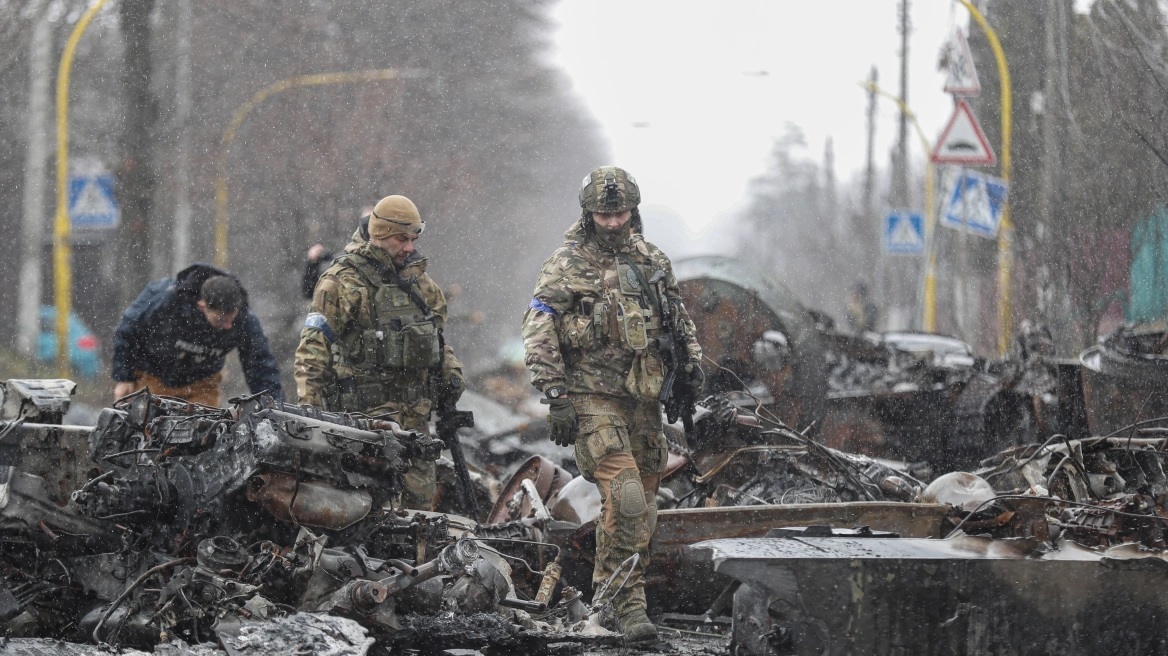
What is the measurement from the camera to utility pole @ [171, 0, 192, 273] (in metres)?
28.7

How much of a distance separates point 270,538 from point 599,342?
192 centimetres

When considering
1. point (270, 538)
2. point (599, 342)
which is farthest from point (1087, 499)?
point (270, 538)

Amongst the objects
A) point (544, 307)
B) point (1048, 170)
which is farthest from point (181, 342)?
point (1048, 170)

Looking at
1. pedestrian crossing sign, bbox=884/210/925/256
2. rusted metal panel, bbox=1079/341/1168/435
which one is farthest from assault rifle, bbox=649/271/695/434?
pedestrian crossing sign, bbox=884/210/925/256

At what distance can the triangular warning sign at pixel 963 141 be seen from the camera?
16.2 metres

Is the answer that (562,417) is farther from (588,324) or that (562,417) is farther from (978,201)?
(978,201)

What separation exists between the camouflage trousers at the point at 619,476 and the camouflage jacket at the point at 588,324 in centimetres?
13

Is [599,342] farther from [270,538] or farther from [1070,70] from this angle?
[1070,70]

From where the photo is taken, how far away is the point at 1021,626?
161 inches

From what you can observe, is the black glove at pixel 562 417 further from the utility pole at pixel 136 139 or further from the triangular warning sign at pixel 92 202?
the utility pole at pixel 136 139

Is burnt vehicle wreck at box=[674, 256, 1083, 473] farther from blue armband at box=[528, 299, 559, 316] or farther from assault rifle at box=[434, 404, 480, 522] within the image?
blue armband at box=[528, 299, 559, 316]

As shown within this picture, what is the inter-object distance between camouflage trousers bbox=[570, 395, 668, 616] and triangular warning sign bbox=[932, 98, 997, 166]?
1101cm

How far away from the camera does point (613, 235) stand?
21.1ft

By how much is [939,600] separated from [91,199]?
15.5 meters
